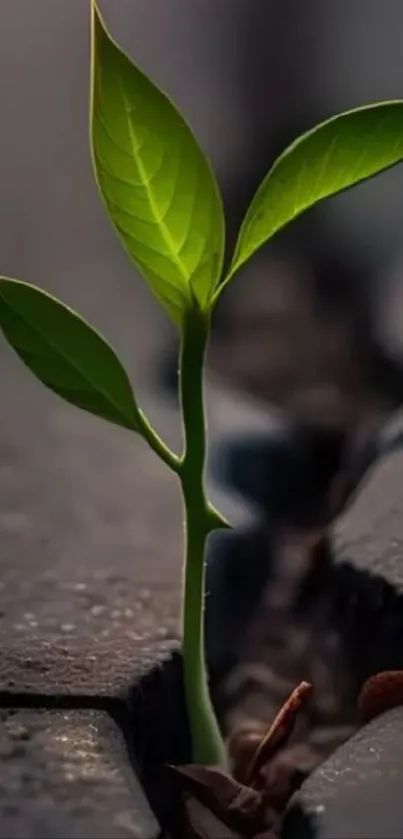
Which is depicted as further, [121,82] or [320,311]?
[320,311]

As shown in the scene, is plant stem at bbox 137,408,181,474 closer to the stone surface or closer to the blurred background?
the stone surface

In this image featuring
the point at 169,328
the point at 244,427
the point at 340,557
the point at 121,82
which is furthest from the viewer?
the point at 169,328

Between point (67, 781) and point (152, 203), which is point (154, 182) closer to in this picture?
point (152, 203)

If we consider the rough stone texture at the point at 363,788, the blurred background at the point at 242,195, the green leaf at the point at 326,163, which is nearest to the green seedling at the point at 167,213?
the green leaf at the point at 326,163

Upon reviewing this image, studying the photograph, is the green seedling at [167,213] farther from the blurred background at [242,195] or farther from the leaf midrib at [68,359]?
the blurred background at [242,195]

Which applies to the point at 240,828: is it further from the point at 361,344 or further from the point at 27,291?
the point at 361,344

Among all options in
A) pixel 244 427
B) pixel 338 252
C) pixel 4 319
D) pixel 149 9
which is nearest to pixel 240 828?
pixel 4 319

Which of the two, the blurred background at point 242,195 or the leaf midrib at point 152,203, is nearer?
the leaf midrib at point 152,203

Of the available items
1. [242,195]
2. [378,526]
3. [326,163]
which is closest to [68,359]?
[326,163]
